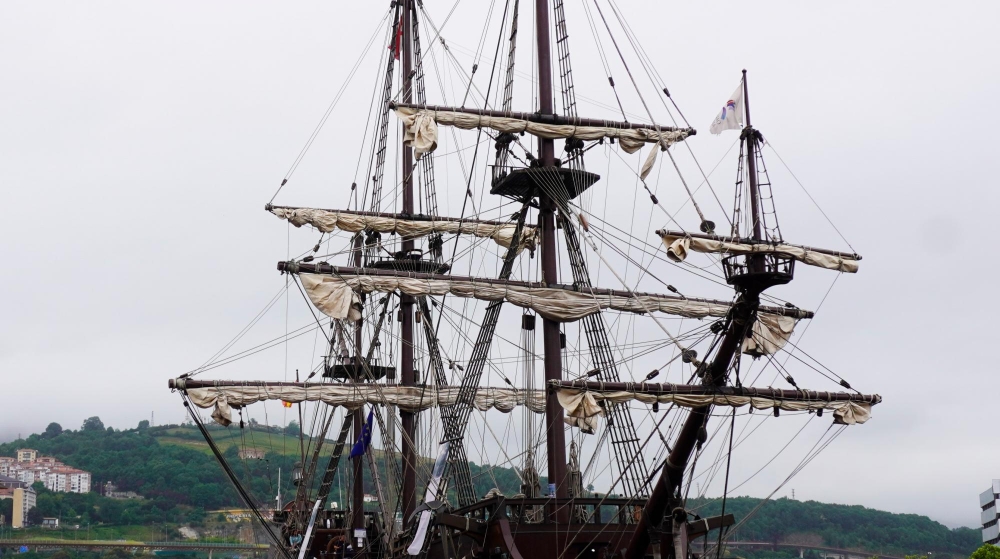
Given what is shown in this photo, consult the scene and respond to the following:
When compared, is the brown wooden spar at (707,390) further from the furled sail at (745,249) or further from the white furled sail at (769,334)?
the furled sail at (745,249)

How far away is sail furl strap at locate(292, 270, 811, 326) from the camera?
3372cm

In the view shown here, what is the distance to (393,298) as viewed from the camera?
45.6 metres

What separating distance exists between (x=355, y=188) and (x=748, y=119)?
1004 inches

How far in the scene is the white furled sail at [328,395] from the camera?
39156 millimetres

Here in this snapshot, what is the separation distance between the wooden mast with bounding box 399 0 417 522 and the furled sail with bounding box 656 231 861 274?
16.7m

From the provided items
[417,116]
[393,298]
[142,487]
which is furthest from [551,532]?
[142,487]

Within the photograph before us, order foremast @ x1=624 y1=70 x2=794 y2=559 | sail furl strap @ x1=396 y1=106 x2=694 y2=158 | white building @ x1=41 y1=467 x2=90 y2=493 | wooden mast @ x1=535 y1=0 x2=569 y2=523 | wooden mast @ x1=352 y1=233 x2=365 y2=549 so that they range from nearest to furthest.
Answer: foremast @ x1=624 y1=70 x2=794 y2=559 → wooden mast @ x1=535 y1=0 x2=569 y2=523 → sail furl strap @ x1=396 y1=106 x2=694 y2=158 → wooden mast @ x1=352 y1=233 x2=365 y2=549 → white building @ x1=41 y1=467 x2=90 y2=493

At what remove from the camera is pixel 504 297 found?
34312 mm

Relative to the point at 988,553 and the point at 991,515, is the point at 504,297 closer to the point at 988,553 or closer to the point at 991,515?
the point at 988,553

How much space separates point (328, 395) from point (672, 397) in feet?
61.9

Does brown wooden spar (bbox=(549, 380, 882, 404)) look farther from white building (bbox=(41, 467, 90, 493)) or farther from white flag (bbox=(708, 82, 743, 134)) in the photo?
white building (bbox=(41, 467, 90, 493))

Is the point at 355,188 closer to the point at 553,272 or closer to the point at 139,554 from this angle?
the point at 553,272

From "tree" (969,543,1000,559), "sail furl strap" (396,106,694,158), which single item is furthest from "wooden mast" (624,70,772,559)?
"tree" (969,543,1000,559)

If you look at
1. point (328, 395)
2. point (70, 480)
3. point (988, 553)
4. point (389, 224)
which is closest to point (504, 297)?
point (328, 395)
